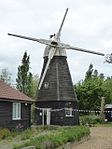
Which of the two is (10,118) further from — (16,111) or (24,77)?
(24,77)

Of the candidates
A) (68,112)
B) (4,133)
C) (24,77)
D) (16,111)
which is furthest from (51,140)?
(24,77)

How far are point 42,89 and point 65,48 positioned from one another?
5843 millimetres

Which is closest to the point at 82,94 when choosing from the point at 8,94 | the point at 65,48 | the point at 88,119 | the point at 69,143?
the point at 88,119

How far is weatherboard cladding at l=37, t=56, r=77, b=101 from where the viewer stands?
48438 mm

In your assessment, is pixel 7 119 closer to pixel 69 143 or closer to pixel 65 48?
pixel 69 143

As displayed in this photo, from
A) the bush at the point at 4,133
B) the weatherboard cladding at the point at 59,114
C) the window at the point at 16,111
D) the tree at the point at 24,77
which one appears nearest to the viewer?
the bush at the point at 4,133

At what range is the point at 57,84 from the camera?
159 feet

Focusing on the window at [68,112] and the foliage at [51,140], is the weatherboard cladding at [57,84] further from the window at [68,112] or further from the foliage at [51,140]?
the foliage at [51,140]

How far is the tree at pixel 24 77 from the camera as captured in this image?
216ft

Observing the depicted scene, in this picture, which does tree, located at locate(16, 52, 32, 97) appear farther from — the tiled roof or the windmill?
the tiled roof

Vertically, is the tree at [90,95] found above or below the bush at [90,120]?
above

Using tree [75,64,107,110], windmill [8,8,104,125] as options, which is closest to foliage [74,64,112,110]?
tree [75,64,107,110]

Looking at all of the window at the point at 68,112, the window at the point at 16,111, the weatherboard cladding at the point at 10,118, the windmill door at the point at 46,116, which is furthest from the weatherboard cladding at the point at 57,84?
the window at the point at 16,111

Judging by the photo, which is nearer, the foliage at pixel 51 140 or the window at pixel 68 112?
the foliage at pixel 51 140
